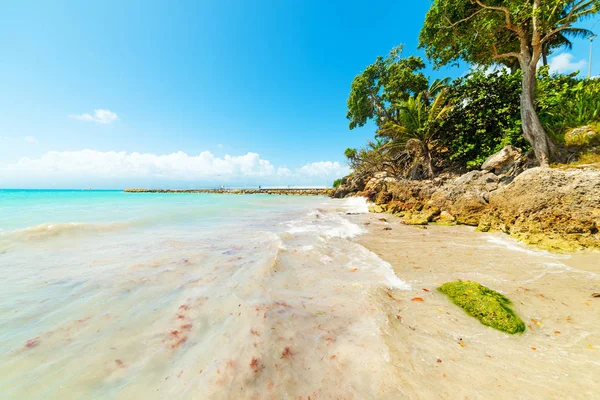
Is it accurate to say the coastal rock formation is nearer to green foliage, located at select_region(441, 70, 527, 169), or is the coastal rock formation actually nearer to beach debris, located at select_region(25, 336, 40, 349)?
green foliage, located at select_region(441, 70, 527, 169)

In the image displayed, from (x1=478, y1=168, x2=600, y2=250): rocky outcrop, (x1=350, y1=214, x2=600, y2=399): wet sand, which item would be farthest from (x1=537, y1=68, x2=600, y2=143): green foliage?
(x1=350, y1=214, x2=600, y2=399): wet sand

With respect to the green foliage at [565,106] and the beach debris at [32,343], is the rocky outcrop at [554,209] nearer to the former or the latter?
the green foliage at [565,106]

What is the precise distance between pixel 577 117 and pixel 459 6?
6984mm

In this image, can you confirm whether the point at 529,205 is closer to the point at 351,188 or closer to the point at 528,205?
the point at 528,205

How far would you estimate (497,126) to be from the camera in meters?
11.1

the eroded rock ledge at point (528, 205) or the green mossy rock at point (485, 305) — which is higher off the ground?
the eroded rock ledge at point (528, 205)

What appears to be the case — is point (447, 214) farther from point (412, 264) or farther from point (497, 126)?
point (497, 126)

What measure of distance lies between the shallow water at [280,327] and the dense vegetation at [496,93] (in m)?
8.61

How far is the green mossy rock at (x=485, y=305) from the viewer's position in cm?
216

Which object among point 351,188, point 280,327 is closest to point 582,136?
point 280,327

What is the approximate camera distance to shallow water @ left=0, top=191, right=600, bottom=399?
162 centimetres

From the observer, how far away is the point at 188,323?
2.48 meters

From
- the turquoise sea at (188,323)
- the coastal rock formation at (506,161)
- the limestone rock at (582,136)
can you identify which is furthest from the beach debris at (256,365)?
the limestone rock at (582,136)

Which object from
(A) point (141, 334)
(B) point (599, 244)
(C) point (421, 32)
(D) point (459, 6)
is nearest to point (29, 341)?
(A) point (141, 334)
